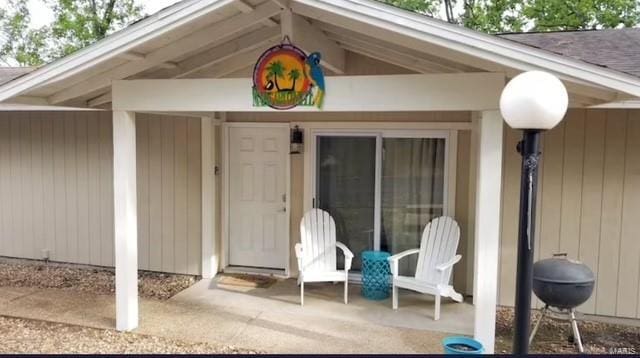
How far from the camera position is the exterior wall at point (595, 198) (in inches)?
192

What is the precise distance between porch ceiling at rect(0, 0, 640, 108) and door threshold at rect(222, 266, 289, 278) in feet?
7.72

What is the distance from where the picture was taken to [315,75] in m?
3.90

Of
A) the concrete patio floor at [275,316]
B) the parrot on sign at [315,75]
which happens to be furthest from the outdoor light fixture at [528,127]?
the concrete patio floor at [275,316]

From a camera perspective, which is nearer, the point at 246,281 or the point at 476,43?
the point at 476,43

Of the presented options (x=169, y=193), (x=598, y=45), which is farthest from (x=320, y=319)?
(x=598, y=45)

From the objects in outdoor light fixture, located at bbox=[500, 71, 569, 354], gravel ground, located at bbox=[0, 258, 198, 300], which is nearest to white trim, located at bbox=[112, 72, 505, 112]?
outdoor light fixture, located at bbox=[500, 71, 569, 354]

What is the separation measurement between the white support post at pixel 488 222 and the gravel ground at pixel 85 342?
1826 millimetres

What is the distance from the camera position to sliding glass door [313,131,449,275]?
5.62 metres

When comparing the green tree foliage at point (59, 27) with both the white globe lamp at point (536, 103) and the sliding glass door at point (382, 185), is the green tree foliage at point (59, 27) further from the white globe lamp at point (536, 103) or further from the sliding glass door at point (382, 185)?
the white globe lamp at point (536, 103)

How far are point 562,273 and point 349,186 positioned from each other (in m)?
2.54

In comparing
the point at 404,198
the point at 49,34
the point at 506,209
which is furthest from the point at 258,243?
the point at 49,34

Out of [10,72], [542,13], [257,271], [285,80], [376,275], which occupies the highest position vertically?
[542,13]

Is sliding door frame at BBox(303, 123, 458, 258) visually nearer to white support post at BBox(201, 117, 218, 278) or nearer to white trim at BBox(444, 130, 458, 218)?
white trim at BBox(444, 130, 458, 218)

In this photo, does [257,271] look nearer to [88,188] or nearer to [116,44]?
[88,188]
